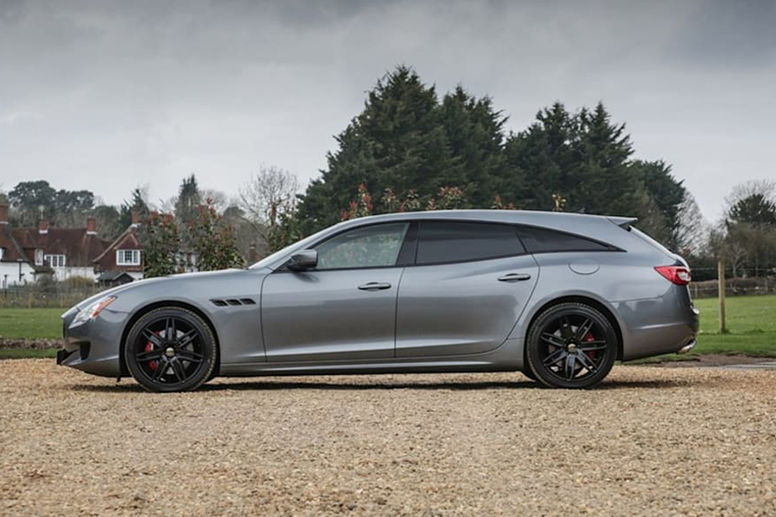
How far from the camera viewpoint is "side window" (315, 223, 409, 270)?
9.65 metres

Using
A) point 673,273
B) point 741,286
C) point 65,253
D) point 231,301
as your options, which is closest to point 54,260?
point 65,253

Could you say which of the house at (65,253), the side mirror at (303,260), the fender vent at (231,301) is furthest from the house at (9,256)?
the side mirror at (303,260)

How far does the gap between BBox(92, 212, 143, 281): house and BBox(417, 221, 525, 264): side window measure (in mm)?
77083

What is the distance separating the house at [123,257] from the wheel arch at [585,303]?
7758 centimetres

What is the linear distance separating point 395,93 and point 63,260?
144ft

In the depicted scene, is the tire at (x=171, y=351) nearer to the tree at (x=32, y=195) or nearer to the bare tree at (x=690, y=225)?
the bare tree at (x=690, y=225)

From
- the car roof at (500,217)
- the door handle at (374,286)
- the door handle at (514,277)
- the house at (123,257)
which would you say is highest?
the house at (123,257)

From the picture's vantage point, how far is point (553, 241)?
988cm

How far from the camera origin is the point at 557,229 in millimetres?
9914

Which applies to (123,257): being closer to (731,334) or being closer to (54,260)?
(54,260)

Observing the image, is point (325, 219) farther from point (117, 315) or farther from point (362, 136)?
point (117, 315)

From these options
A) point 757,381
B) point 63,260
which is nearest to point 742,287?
point 757,381

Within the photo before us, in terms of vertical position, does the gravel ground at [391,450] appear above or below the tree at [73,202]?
Result: below

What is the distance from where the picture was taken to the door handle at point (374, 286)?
9453 mm
